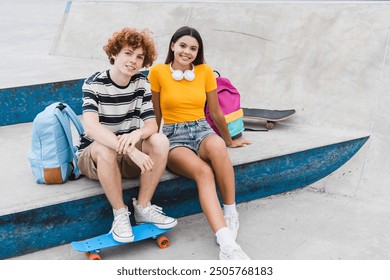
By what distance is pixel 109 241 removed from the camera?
7.49 feet

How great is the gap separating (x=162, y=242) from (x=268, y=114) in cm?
156

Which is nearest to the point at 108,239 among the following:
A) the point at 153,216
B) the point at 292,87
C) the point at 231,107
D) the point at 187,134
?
the point at 153,216

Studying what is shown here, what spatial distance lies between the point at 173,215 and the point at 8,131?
1549mm

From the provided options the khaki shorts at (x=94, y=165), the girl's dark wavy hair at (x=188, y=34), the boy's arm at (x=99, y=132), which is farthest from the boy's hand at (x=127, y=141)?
the girl's dark wavy hair at (x=188, y=34)

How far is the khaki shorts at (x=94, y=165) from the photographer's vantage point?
7.76ft

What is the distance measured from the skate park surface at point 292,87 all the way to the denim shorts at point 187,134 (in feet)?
1.14

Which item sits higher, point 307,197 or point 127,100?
point 127,100

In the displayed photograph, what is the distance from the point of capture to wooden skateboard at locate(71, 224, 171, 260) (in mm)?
2252

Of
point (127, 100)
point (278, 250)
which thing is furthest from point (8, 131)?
point (278, 250)

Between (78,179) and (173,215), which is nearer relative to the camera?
(78,179)

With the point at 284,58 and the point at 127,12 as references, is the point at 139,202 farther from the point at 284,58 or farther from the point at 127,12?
the point at 127,12

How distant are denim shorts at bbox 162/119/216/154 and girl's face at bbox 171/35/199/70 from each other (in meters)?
0.35
